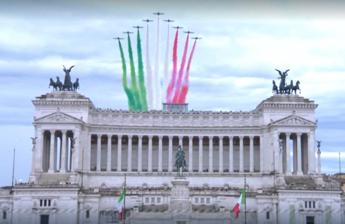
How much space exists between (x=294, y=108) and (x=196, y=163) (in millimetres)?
21477

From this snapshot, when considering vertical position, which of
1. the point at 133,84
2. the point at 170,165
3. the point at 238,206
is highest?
the point at 133,84

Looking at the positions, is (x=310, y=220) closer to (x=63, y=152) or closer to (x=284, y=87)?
(x=284, y=87)

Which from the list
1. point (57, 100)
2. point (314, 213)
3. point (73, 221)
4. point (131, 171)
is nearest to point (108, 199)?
point (73, 221)

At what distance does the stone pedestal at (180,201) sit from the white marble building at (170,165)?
0.17 m

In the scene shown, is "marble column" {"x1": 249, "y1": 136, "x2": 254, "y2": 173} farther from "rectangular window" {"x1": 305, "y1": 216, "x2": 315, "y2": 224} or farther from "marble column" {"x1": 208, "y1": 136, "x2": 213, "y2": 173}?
"rectangular window" {"x1": 305, "y1": 216, "x2": 315, "y2": 224}

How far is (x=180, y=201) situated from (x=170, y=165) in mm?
22253

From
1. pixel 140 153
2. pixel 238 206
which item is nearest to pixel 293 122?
pixel 238 206

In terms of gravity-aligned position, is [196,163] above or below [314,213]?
above

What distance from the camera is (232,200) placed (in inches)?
4232

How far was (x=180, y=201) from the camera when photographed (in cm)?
9938

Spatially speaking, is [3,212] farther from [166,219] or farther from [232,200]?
[232,200]

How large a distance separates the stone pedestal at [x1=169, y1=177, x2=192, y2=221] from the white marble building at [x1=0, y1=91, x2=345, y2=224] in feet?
0.56

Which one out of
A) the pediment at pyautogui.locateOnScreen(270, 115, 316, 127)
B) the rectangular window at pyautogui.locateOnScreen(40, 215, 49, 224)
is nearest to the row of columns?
the pediment at pyautogui.locateOnScreen(270, 115, 316, 127)

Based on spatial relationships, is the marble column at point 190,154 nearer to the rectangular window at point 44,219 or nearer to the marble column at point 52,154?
the marble column at point 52,154
